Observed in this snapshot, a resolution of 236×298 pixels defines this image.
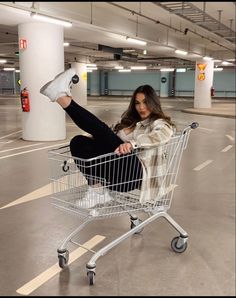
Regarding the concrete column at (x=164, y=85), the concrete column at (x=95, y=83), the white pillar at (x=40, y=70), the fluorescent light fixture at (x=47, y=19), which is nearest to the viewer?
the fluorescent light fixture at (x=47, y=19)

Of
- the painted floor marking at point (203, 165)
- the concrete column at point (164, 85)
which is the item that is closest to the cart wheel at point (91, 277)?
the painted floor marking at point (203, 165)

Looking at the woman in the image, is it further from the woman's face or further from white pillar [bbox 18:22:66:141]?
white pillar [bbox 18:22:66:141]

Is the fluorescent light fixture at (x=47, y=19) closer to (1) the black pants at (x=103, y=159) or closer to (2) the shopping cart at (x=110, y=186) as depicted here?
(2) the shopping cart at (x=110, y=186)

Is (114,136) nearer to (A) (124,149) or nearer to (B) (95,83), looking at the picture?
(A) (124,149)

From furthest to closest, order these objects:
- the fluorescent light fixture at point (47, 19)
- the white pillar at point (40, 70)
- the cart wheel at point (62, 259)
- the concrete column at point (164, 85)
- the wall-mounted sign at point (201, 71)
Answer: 1. the concrete column at point (164, 85)
2. the wall-mounted sign at point (201, 71)
3. the white pillar at point (40, 70)
4. the fluorescent light fixture at point (47, 19)
5. the cart wheel at point (62, 259)

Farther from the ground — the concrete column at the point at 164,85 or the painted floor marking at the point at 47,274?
the concrete column at the point at 164,85

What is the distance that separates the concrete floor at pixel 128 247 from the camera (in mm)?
2340

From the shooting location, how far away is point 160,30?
1412 cm

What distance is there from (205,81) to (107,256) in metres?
19.3

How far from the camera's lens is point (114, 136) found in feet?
7.82

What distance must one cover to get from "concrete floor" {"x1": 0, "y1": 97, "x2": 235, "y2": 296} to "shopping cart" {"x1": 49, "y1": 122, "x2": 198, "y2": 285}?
0.59 ft

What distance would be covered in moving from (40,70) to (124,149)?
6.68m

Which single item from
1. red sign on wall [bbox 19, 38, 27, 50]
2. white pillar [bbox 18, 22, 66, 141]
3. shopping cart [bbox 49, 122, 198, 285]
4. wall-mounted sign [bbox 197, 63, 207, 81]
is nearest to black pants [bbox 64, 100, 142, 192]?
shopping cart [bbox 49, 122, 198, 285]

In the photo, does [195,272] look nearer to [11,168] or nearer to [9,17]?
[11,168]
